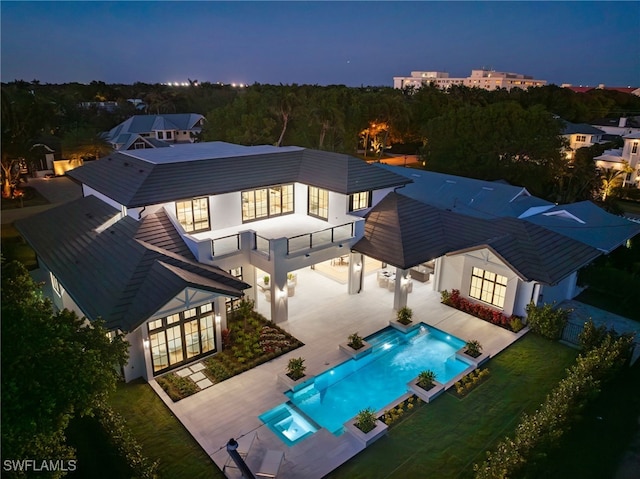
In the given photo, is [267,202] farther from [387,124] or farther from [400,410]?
[387,124]

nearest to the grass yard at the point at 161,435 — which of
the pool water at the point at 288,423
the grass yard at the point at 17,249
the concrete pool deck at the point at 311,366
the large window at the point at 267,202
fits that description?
the concrete pool deck at the point at 311,366

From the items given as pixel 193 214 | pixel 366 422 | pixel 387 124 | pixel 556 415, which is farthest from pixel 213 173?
pixel 387 124

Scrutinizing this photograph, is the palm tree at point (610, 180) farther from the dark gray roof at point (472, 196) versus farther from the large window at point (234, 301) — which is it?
the large window at point (234, 301)

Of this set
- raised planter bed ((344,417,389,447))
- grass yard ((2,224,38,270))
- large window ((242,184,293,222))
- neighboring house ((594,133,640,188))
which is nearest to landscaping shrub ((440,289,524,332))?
raised planter bed ((344,417,389,447))

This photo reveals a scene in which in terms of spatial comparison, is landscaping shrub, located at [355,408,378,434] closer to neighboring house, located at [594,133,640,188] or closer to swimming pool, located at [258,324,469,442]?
swimming pool, located at [258,324,469,442]

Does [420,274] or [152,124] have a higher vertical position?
[152,124]
